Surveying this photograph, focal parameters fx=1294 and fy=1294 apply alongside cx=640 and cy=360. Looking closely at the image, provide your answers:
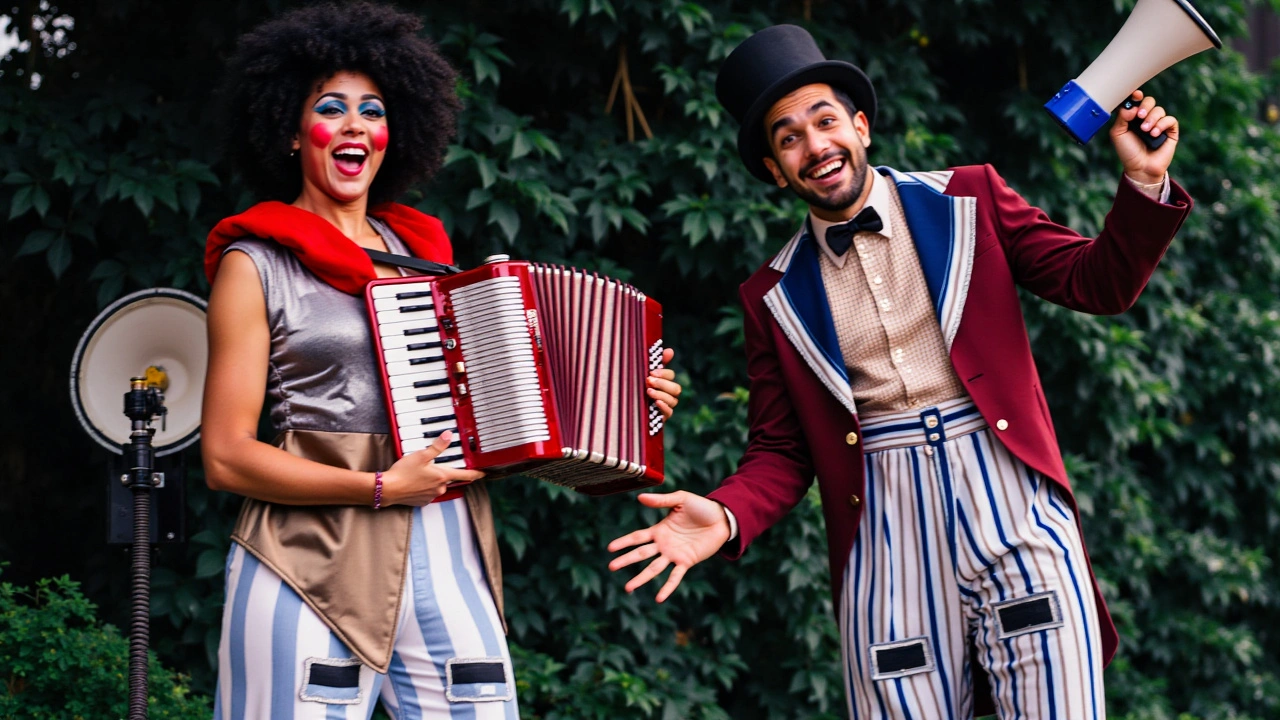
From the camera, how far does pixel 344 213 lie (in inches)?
116

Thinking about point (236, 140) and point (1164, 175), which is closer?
point (1164, 175)

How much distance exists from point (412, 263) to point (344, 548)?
0.65m

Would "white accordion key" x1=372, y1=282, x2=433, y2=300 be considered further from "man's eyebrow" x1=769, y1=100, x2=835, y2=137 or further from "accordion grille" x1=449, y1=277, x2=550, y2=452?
"man's eyebrow" x1=769, y1=100, x2=835, y2=137

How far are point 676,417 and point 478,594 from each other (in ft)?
6.72

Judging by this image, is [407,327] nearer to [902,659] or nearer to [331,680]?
[331,680]

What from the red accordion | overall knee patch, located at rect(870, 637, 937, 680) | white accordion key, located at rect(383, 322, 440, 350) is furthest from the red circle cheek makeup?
overall knee patch, located at rect(870, 637, 937, 680)

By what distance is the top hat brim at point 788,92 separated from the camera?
9.80ft

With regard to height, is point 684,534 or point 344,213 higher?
point 344,213

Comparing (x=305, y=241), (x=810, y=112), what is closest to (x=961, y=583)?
(x=810, y=112)

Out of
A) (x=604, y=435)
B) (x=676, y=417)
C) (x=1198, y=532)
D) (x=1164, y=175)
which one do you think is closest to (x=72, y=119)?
(x=676, y=417)

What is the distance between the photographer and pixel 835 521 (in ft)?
9.56

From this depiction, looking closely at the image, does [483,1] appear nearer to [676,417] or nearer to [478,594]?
[676,417]

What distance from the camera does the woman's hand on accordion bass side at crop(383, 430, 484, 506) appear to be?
2.60 m

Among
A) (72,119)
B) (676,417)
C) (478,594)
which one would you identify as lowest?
(478,594)
